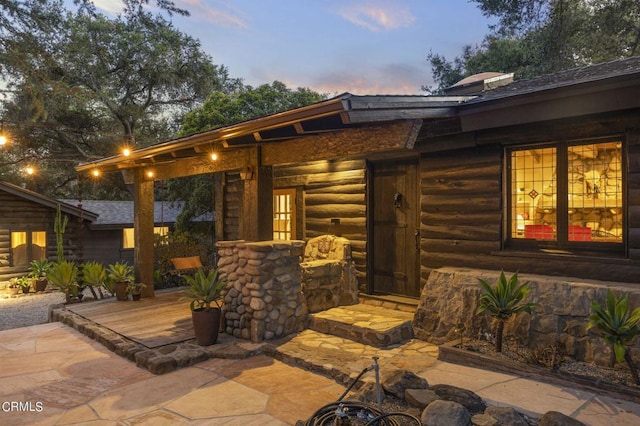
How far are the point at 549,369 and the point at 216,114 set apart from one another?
11.3 metres

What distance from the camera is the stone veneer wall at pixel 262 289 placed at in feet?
18.7

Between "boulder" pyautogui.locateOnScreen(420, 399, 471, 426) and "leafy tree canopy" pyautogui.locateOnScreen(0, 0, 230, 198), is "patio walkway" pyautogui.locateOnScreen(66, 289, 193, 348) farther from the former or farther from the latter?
"leafy tree canopy" pyautogui.locateOnScreen(0, 0, 230, 198)

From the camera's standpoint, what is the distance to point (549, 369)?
4.14 meters

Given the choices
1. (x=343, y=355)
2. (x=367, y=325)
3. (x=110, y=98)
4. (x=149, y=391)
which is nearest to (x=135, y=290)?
(x=149, y=391)

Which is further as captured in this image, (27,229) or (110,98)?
(110,98)

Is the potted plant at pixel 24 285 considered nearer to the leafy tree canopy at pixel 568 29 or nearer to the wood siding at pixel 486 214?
the wood siding at pixel 486 214

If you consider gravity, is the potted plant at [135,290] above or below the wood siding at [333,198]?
below

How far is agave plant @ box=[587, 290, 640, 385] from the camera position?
3.75 m

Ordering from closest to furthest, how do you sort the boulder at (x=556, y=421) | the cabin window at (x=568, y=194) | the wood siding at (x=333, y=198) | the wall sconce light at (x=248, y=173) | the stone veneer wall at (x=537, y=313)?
the boulder at (x=556, y=421)
the stone veneer wall at (x=537, y=313)
the cabin window at (x=568, y=194)
the wall sconce light at (x=248, y=173)
the wood siding at (x=333, y=198)

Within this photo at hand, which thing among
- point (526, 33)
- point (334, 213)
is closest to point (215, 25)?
point (526, 33)

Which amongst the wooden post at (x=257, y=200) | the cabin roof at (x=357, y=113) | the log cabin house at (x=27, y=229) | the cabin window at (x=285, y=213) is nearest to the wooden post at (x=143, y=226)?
the cabin roof at (x=357, y=113)

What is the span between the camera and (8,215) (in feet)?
49.1

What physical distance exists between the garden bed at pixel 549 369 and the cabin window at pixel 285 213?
482cm

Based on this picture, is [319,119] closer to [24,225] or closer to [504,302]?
[504,302]
